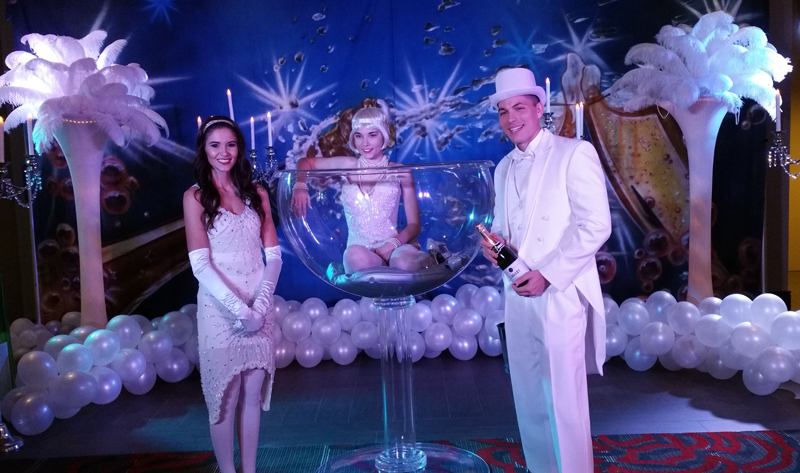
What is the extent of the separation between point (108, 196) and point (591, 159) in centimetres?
496

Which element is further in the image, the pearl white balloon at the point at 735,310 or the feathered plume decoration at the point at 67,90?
the feathered plume decoration at the point at 67,90

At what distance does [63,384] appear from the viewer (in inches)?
171

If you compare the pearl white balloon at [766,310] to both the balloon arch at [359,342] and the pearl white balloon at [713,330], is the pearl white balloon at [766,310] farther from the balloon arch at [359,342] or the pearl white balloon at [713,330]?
the pearl white balloon at [713,330]

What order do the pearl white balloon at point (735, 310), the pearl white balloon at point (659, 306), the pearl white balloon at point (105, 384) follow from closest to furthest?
the pearl white balloon at point (105, 384)
the pearl white balloon at point (735, 310)
the pearl white balloon at point (659, 306)

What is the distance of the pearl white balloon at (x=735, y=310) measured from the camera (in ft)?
15.8

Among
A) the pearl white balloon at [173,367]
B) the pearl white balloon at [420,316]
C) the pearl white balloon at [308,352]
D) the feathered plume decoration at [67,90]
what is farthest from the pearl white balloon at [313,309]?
the feathered plume decoration at [67,90]

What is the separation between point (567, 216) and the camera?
9.18 ft

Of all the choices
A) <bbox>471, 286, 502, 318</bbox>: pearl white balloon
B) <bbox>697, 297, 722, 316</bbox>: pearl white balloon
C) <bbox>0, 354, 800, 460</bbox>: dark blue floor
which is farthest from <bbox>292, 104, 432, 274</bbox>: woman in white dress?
<bbox>697, 297, 722, 316</bbox>: pearl white balloon

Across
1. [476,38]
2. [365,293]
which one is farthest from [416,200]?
[476,38]

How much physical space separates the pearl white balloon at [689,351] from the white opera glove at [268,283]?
3245 mm

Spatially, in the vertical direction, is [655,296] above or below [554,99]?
below

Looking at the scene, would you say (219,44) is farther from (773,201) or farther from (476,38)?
(773,201)

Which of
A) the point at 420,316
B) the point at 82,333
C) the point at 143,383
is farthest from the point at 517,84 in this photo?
the point at 82,333

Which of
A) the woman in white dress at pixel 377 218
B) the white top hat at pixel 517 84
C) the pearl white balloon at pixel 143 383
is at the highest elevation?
the white top hat at pixel 517 84
